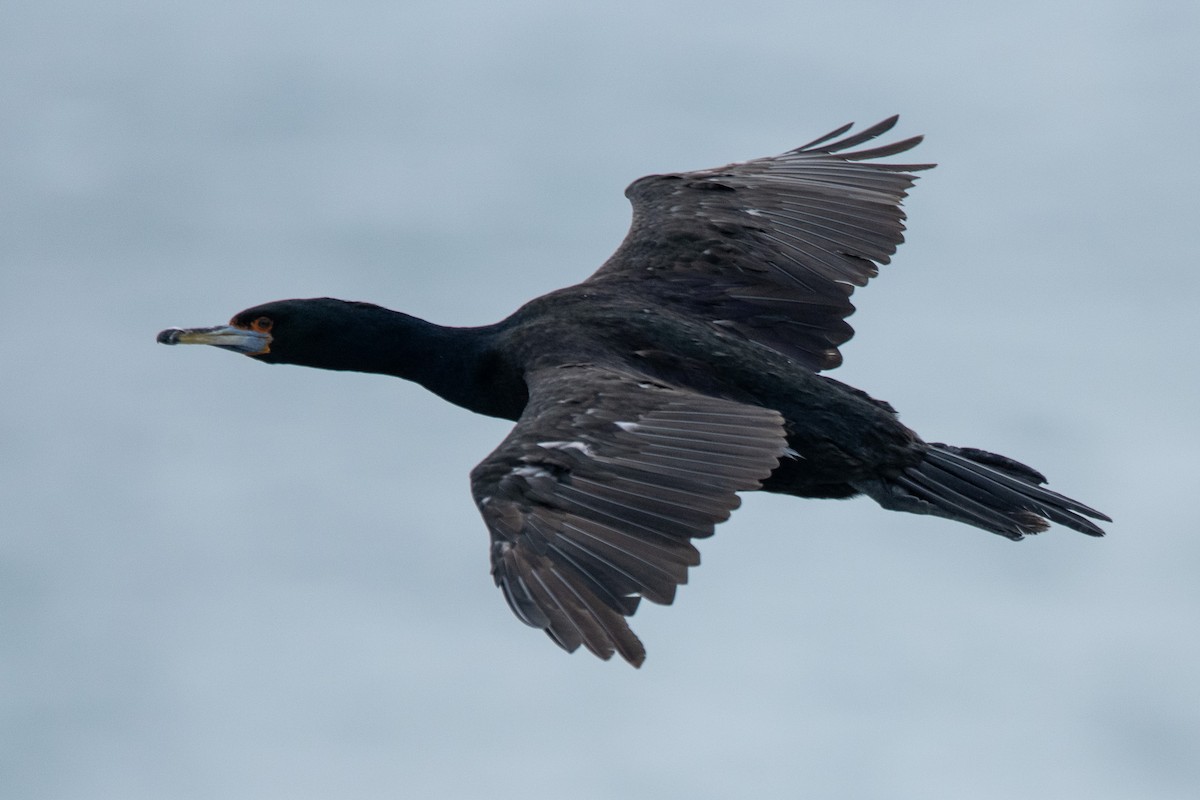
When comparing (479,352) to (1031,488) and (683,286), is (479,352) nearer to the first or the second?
(683,286)

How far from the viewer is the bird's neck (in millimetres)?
11445

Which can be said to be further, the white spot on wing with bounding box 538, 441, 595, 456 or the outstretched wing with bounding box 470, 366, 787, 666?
the white spot on wing with bounding box 538, 441, 595, 456

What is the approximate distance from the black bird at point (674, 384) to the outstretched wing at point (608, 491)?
10mm

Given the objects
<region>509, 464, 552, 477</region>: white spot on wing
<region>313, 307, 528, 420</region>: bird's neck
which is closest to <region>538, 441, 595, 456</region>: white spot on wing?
<region>509, 464, 552, 477</region>: white spot on wing

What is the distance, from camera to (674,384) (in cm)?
1075

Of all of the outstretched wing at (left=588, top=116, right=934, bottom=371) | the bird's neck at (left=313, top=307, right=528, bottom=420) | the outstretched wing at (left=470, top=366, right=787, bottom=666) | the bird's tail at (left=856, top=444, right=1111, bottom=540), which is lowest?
the outstretched wing at (left=470, top=366, right=787, bottom=666)

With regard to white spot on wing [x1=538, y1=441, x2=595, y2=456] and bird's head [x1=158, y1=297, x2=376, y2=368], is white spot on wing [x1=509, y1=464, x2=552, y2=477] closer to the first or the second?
white spot on wing [x1=538, y1=441, x2=595, y2=456]

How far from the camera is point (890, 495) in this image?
1062 cm

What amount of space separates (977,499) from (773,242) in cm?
284

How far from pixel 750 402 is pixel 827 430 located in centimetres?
43

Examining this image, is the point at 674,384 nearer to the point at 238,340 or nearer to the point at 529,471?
the point at 529,471

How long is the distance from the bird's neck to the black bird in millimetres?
12

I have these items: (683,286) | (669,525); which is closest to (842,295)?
(683,286)

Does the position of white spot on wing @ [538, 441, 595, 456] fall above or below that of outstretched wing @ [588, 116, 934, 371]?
below
